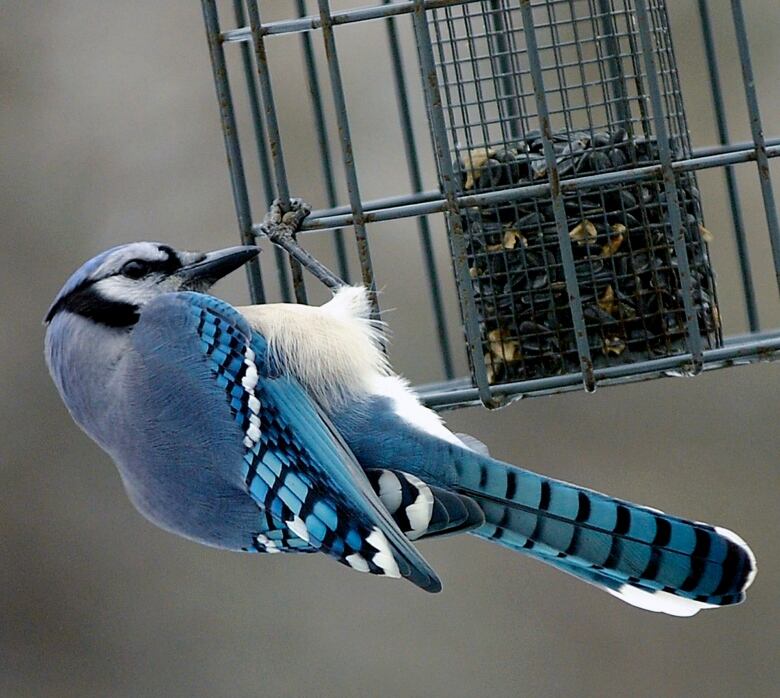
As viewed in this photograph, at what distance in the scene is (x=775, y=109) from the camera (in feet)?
16.6

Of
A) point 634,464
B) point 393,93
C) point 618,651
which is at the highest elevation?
point 393,93

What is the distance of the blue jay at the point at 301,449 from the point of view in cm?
298

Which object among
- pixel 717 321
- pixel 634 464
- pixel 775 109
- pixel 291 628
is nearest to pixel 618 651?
pixel 634 464

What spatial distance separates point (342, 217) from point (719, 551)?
1007mm

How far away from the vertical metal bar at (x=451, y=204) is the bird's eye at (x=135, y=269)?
26.2 inches

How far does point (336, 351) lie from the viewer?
10.6 ft

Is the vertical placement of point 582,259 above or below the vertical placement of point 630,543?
above

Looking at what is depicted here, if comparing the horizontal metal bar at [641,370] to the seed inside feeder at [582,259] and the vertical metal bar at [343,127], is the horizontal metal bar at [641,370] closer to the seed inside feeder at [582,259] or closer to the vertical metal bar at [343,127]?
the seed inside feeder at [582,259]

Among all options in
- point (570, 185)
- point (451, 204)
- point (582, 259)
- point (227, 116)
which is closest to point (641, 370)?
point (582, 259)

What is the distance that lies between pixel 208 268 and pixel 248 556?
2548mm

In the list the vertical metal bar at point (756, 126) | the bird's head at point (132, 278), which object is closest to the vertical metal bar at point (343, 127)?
the bird's head at point (132, 278)

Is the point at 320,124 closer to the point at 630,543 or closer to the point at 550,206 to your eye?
the point at 550,206

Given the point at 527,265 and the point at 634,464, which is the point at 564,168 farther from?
the point at 634,464

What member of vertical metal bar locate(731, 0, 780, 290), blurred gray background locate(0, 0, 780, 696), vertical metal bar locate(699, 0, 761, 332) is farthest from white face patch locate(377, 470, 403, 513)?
blurred gray background locate(0, 0, 780, 696)
